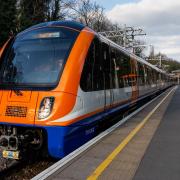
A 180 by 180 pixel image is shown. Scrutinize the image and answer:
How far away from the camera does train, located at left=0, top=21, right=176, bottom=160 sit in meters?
7.73

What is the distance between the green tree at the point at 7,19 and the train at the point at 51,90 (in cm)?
1879

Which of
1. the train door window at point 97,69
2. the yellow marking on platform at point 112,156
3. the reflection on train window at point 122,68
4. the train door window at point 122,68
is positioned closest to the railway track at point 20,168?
the yellow marking on platform at point 112,156

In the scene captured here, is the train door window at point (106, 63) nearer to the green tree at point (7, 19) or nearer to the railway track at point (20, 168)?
the railway track at point (20, 168)

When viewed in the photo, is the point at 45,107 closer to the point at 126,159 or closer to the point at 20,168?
the point at 20,168

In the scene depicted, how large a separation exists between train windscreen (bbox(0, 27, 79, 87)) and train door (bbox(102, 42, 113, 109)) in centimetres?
174

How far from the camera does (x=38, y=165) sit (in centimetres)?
838

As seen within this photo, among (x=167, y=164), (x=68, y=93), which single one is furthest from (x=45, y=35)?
(x=167, y=164)

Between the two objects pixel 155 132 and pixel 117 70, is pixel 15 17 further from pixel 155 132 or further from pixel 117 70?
pixel 155 132

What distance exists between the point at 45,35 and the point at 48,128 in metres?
2.43

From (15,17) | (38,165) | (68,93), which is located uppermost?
(15,17)

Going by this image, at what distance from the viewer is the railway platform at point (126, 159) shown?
6.22 m

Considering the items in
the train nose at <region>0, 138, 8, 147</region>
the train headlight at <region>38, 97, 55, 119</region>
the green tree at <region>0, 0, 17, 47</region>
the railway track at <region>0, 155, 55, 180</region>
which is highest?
the green tree at <region>0, 0, 17, 47</region>

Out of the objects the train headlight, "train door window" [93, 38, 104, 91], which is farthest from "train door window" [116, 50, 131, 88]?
the train headlight

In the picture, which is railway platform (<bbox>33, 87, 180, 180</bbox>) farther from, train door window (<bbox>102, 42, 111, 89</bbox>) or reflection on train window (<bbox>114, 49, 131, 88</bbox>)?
reflection on train window (<bbox>114, 49, 131, 88</bbox>)
